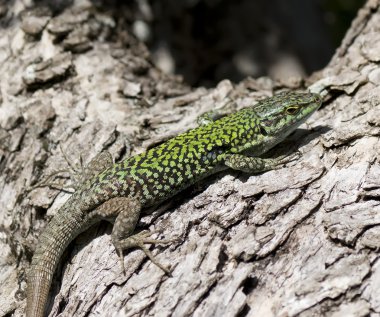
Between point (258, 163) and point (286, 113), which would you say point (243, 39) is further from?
point (258, 163)

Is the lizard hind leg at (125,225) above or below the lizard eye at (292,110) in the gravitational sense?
below

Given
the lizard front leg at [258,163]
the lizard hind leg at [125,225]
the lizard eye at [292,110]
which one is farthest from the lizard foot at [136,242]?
the lizard eye at [292,110]

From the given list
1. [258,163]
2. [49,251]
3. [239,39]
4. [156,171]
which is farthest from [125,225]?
[239,39]

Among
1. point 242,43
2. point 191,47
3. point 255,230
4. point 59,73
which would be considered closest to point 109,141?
point 59,73

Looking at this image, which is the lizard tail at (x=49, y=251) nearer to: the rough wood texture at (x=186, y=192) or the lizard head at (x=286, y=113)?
the rough wood texture at (x=186, y=192)

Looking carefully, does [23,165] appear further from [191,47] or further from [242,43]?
[242,43]

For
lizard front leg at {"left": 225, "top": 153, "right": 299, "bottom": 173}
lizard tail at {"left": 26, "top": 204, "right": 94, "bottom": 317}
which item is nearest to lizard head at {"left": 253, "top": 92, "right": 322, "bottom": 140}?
lizard front leg at {"left": 225, "top": 153, "right": 299, "bottom": 173}
